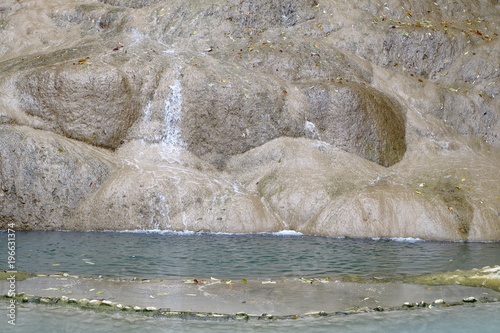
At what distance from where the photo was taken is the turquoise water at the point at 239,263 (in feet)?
25.6

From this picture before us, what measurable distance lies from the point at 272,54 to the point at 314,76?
6.60 ft

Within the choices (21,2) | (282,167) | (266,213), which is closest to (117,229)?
(266,213)

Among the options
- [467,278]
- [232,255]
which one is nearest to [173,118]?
[232,255]

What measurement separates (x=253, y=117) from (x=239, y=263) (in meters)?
9.43

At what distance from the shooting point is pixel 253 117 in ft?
70.7

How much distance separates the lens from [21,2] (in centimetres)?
2895

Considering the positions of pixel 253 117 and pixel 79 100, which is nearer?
pixel 79 100

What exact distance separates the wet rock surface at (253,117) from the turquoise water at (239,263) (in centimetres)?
124

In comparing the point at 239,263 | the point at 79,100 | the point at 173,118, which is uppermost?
the point at 79,100

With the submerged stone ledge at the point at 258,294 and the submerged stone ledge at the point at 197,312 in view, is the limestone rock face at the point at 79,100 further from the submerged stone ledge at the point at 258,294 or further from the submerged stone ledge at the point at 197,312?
the submerged stone ledge at the point at 197,312

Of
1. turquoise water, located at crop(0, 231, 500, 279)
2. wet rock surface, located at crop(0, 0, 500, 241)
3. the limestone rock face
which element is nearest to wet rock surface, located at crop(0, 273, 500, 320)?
turquoise water, located at crop(0, 231, 500, 279)

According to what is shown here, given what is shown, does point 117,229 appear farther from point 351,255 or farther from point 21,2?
point 21,2

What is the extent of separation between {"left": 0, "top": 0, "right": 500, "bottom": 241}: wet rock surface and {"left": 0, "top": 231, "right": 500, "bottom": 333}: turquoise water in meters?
1.24

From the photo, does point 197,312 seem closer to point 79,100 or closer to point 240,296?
point 240,296
